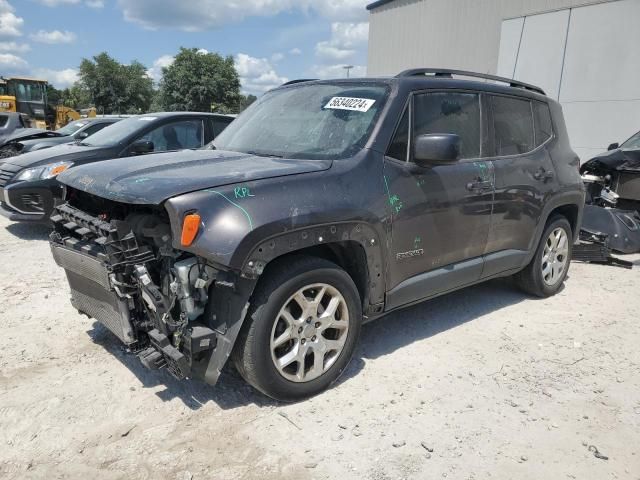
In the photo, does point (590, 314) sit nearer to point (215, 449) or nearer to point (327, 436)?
point (327, 436)

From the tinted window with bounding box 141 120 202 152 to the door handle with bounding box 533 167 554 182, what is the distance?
4.79 meters

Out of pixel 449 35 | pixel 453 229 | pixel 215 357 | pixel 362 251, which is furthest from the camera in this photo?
pixel 449 35

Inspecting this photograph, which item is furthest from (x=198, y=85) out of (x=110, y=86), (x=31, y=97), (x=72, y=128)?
→ (x=72, y=128)

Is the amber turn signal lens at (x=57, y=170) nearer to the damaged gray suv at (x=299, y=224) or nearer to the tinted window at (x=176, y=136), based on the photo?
the tinted window at (x=176, y=136)

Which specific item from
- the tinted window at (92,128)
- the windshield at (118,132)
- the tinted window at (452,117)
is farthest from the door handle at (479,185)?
the tinted window at (92,128)

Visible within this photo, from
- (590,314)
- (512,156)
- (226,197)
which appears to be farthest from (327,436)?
(590,314)

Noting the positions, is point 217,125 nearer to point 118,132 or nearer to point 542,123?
point 118,132

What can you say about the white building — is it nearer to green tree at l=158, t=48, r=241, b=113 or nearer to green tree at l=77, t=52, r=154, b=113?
green tree at l=158, t=48, r=241, b=113

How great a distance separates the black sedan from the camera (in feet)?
21.6

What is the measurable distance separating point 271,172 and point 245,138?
115 cm

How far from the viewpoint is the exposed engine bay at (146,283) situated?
106 inches

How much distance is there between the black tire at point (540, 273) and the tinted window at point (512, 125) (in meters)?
0.86

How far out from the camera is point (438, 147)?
3270mm

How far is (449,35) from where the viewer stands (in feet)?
61.4
